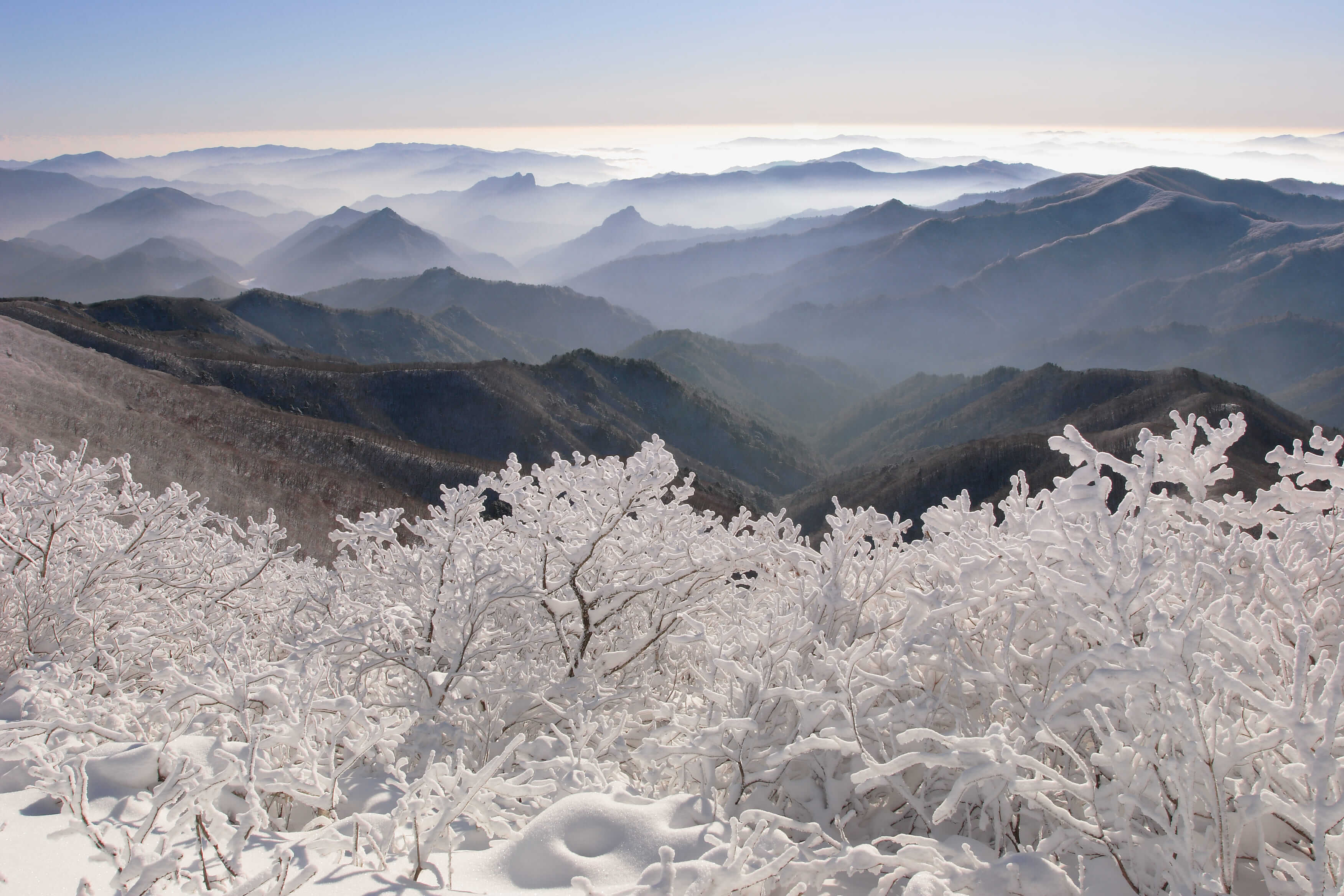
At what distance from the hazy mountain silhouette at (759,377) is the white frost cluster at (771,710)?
404 ft

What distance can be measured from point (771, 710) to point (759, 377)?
14941 centimetres

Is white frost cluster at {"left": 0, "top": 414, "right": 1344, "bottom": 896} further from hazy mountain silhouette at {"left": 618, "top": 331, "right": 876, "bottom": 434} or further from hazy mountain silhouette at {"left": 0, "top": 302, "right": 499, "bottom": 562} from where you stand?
hazy mountain silhouette at {"left": 618, "top": 331, "right": 876, "bottom": 434}

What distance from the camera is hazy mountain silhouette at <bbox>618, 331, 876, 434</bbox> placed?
138 metres

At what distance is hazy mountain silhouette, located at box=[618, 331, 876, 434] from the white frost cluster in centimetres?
12302

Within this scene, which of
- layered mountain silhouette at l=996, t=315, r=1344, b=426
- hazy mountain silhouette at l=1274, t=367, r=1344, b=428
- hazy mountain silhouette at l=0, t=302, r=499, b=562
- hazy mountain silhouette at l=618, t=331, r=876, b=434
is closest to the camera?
hazy mountain silhouette at l=0, t=302, r=499, b=562

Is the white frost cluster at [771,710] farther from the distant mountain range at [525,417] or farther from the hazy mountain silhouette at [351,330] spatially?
the hazy mountain silhouette at [351,330]

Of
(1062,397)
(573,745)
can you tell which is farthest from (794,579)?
(1062,397)

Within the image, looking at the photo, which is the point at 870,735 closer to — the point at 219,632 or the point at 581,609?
the point at 581,609

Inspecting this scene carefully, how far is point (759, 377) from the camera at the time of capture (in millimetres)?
150500

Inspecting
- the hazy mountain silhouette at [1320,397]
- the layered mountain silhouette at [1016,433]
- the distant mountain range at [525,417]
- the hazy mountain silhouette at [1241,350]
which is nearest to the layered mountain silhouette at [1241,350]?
the hazy mountain silhouette at [1241,350]

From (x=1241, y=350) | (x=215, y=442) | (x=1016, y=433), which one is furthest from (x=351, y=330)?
(x=1241, y=350)

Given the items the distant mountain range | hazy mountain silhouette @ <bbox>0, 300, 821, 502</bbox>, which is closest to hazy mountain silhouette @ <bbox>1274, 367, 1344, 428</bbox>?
the distant mountain range

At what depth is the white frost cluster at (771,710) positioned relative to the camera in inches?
79.4

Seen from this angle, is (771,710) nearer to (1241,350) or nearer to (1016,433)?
(1016,433)
